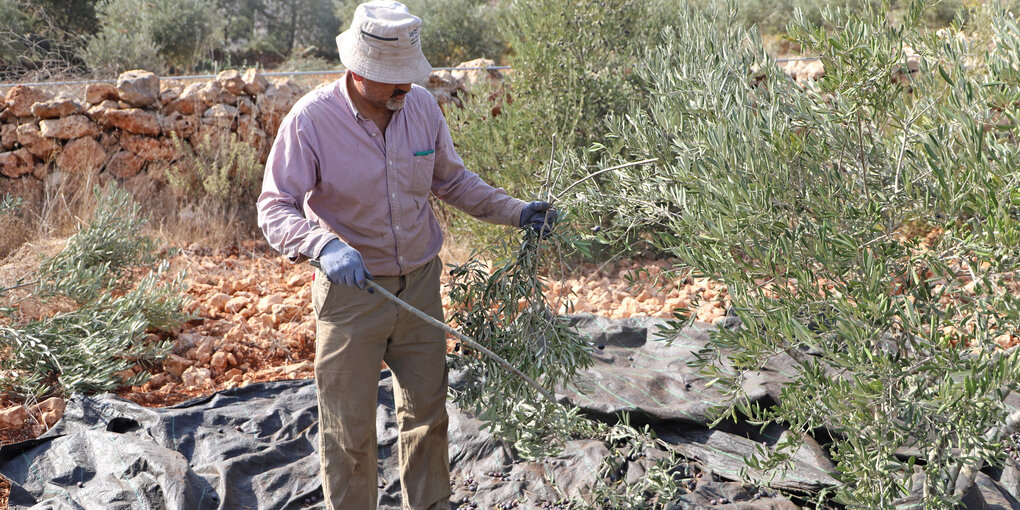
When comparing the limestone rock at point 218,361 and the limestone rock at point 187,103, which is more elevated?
the limestone rock at point 187,103

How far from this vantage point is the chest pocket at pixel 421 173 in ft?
9.59

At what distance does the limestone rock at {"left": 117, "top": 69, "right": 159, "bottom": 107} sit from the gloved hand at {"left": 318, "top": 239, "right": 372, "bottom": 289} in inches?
257

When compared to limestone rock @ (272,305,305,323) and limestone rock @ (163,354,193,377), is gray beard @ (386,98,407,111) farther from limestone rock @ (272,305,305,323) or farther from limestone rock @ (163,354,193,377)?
limestone rock @ (272,305,305,323)

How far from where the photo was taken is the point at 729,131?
2.54 meters

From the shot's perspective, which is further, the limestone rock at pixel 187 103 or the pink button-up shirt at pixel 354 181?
the limestone rock at pixel 187 103

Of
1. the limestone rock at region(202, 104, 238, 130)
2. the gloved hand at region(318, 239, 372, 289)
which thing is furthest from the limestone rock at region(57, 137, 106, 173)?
the gloved hand at region(318, 239, 372, 289)

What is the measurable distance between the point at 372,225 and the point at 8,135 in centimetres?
672

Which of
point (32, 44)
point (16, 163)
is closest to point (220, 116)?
point (16, 163)

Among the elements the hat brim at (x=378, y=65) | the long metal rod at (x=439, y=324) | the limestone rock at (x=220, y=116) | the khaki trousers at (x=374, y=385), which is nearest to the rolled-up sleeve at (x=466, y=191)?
the khaki trousers at (x=374, y=385)

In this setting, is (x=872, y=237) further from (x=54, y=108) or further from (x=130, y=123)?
(x=54, y=108)

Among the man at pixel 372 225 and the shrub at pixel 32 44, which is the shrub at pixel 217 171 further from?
the man at pixel 372 225

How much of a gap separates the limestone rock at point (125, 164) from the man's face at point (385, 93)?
245 inches

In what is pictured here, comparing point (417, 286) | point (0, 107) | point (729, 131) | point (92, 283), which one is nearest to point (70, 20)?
point (0, 107)

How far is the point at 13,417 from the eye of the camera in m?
4.20
